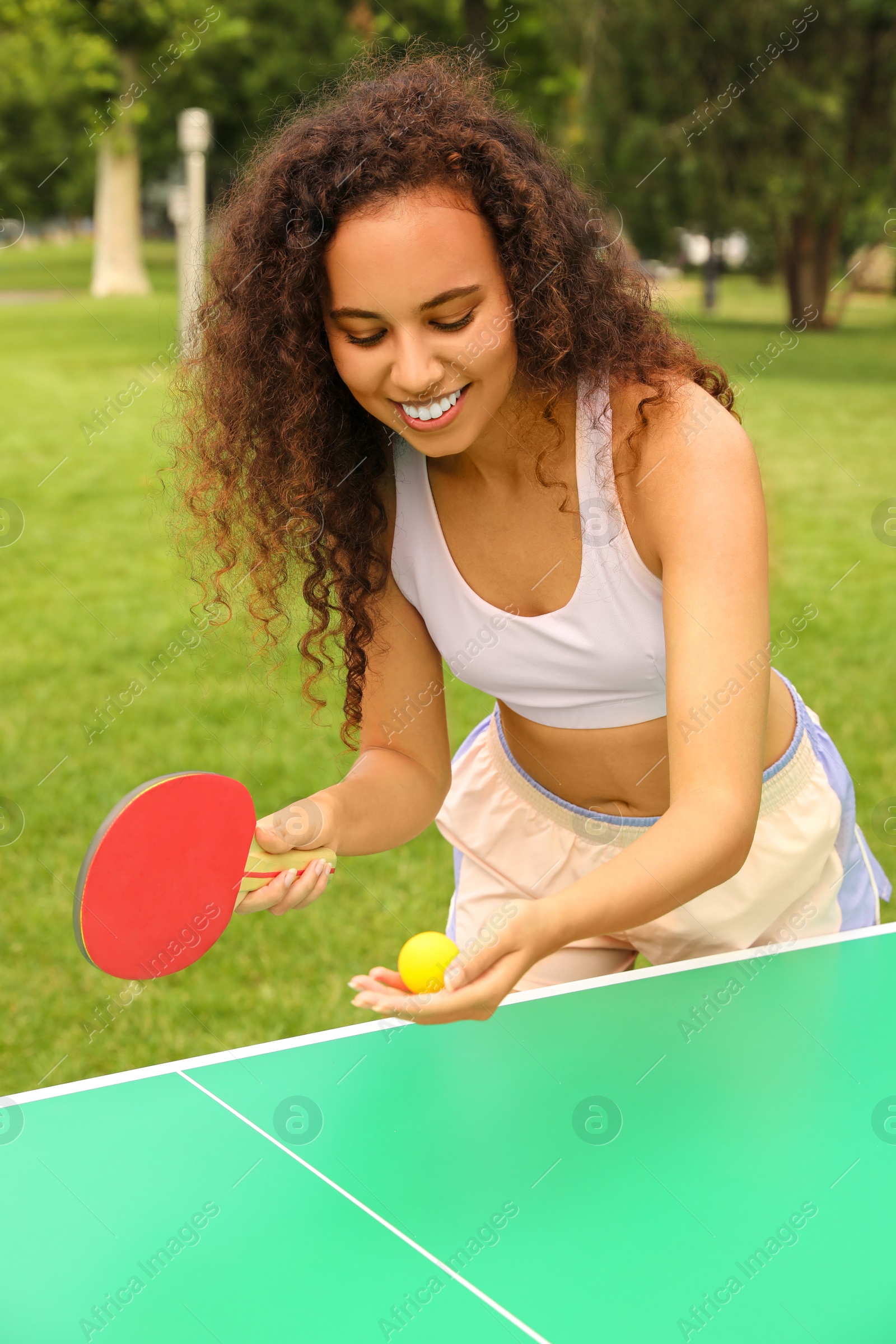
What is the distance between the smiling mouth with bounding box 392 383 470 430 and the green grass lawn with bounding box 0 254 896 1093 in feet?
2.83

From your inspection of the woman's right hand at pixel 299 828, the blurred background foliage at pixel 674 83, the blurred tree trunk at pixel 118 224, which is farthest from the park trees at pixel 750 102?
the woman's right hand at pixel 299 828

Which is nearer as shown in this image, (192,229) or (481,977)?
(481,977)

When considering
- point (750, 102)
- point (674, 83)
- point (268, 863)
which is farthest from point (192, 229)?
point (674, 83)

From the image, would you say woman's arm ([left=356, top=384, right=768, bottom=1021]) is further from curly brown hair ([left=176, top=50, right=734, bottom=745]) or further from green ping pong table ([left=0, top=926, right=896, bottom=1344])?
green ping pong table ([left=0, top=926, right=896, bottom=1344])

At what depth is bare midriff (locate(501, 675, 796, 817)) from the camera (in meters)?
2.46

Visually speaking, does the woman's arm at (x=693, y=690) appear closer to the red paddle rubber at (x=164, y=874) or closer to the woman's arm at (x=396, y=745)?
the red paddle rubber at (x=164, y=874)

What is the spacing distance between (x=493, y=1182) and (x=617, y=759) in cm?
86

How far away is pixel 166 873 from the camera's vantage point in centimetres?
183

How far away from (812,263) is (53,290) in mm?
17768

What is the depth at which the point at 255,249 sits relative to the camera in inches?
85.0

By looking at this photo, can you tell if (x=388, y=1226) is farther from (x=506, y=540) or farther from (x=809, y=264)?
(x=809, y=264)

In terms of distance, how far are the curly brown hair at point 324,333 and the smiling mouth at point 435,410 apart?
16 cm

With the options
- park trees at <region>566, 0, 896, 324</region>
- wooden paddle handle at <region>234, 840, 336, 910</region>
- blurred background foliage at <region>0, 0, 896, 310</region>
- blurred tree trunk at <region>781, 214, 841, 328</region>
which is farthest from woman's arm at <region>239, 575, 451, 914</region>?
blurred tree trunk at <region>781, 214, 841, 328</region>

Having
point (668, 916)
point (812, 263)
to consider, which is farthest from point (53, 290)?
point (668, 916)
